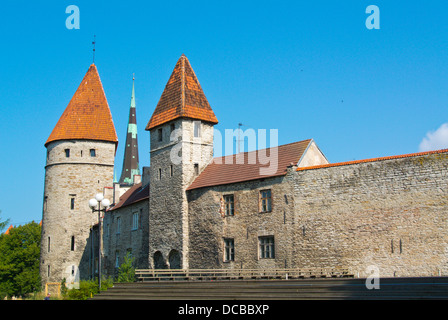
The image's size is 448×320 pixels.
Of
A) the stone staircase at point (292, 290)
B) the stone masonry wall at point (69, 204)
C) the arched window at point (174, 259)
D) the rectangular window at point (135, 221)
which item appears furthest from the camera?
the stone masonry wall at point (69, 204)

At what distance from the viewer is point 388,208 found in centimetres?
2370

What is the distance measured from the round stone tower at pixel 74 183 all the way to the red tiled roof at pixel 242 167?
15.7 m

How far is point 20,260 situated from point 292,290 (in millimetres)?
47644

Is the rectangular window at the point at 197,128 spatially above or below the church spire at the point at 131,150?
below

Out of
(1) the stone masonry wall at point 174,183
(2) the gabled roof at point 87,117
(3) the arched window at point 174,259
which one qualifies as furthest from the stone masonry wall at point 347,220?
(2) the gabled roof at point 87,117

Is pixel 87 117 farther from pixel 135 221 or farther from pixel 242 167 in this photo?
pixel 242 167

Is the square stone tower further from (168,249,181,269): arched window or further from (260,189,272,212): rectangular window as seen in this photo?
(260,189,272,212): rectangular window

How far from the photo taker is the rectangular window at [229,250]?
94.8ft

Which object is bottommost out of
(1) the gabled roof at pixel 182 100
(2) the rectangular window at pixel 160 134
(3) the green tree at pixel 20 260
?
(3) the green tree at pixel 20 260

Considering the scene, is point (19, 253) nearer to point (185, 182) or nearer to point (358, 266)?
point (185, 182)

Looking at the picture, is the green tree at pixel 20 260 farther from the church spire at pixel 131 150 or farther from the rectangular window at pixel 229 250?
the rectangular window at pixel 229 250

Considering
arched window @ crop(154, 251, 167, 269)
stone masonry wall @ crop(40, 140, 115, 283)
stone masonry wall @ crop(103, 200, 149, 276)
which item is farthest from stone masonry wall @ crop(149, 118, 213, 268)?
stone masonry wall @ crop(40, 140, 115, 283)

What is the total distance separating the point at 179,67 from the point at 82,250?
1838cm

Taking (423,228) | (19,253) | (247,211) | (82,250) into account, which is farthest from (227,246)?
(19,253)
